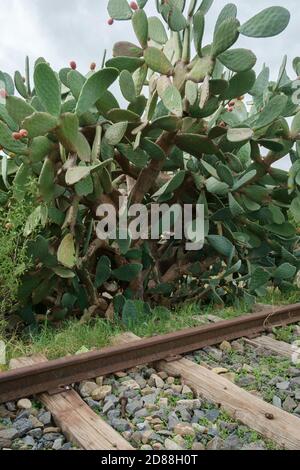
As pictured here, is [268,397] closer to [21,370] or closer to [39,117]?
[21,370]

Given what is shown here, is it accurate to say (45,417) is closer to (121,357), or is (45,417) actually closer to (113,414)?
(113,414)

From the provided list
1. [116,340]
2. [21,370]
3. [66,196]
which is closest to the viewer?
[21,370]

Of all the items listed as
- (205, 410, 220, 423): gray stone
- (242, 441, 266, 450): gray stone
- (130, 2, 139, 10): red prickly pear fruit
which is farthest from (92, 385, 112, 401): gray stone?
(130, 2, 139, 10): red prickly pear fruit

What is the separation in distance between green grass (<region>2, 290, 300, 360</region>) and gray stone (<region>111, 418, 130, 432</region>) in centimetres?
74

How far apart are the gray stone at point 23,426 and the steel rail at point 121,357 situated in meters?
0.19

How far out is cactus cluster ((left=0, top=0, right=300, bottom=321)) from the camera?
9.34 feet

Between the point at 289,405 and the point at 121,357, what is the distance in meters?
0.82

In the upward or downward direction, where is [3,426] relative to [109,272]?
downward

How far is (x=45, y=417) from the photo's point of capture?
1.96 metres

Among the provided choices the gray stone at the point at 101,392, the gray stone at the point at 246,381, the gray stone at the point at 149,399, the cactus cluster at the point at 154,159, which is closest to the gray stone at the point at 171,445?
the gray stone at the point at 149,399

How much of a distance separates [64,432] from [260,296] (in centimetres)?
244

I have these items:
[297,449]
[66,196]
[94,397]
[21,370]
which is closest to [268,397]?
[297,449]

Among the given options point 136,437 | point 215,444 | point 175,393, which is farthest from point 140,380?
point 215,444

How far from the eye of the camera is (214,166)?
3682 millimetres
